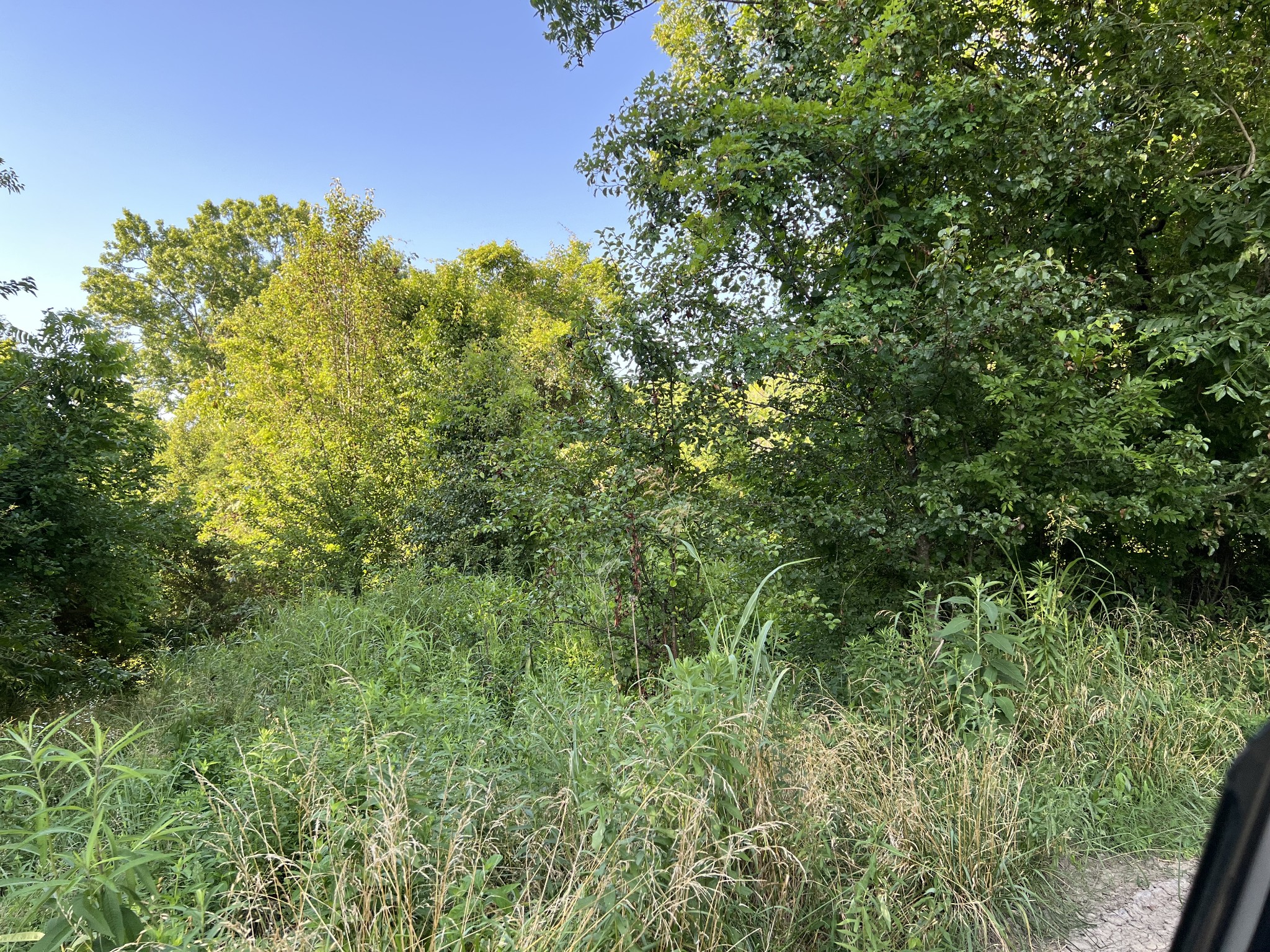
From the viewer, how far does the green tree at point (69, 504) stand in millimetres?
5430

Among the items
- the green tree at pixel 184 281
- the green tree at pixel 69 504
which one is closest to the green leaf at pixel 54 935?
the green tree at pixel 69 504

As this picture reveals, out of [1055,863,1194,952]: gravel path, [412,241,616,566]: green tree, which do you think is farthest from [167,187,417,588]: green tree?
[1055,863,1194,952]: gravel path

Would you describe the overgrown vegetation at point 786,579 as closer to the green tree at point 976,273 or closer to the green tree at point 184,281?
the green tree at point 976,273

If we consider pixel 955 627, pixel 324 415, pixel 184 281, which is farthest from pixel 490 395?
pixel 184 281

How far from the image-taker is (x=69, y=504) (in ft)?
19.6

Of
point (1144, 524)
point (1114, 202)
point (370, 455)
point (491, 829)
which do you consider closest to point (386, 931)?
point (491, 829)

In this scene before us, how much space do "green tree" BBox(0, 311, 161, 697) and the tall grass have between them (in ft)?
9.38

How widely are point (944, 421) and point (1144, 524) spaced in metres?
1.57

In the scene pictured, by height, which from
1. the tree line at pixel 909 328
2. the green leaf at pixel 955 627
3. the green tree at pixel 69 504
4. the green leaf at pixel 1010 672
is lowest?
the green tree at pixel 69 504

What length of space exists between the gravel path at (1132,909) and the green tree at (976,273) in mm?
1729

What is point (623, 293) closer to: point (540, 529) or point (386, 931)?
point (540, 529)

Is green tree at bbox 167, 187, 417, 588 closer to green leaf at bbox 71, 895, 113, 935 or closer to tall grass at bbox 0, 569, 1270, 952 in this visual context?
tall grass at bbox 0, 569, 1270, 952

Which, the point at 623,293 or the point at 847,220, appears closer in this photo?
the point at 847,220

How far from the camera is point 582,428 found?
14.2 ft
